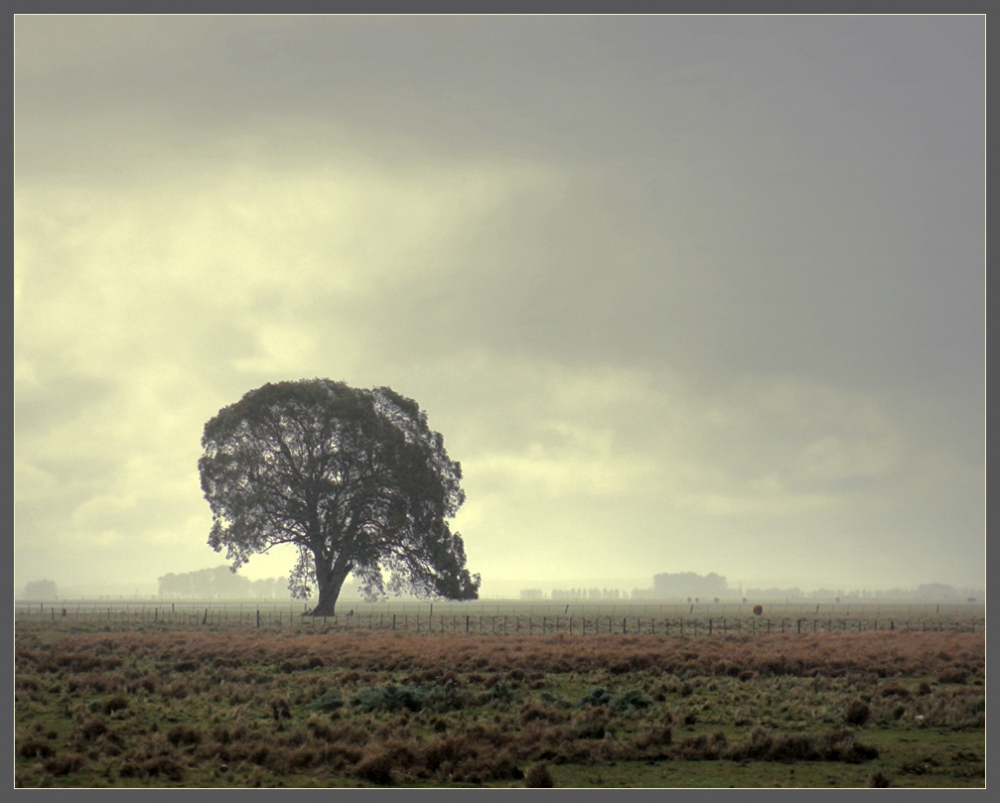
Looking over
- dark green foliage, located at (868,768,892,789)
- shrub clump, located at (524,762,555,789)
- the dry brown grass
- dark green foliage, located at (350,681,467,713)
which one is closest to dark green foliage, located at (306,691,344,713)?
dark green foliage, located at (350,681,467,713)

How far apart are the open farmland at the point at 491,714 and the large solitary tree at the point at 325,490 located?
26.3m

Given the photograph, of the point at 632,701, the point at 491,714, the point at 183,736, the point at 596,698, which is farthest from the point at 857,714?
the point at 183,736

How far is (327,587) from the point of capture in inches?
2766

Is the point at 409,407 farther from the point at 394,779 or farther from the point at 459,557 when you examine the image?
the point at 394,779

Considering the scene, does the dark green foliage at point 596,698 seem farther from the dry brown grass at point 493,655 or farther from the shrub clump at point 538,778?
the shrub clump at point 538,778

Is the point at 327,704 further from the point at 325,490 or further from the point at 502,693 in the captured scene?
the point at 325,490

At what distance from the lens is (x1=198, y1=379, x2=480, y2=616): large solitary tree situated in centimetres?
A: 6919

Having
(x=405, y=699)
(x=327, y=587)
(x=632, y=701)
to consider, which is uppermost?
(x=327, y=587)

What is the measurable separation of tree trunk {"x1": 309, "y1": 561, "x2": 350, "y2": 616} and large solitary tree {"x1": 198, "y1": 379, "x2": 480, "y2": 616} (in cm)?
8

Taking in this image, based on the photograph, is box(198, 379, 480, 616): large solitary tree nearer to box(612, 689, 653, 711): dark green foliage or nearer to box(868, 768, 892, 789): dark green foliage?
box(612, 689, 653, 711): dark green foliage

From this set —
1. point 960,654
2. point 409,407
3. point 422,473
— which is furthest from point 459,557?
point 960,654

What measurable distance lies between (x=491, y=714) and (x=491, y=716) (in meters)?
0.43

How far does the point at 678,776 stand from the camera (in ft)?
58.8

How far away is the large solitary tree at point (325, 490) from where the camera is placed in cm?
6919
